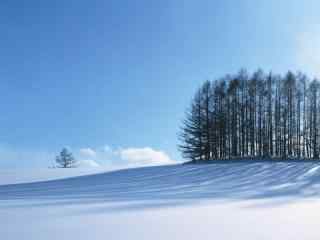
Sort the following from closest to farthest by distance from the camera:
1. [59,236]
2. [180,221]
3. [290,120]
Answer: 1. [59,236]
2. [180,221]
3. [290,120]

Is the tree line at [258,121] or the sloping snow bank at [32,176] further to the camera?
the tree line at [258,121]

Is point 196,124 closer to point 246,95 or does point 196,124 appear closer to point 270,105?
point 246,95

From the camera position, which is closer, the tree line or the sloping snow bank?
the sloping snow bank

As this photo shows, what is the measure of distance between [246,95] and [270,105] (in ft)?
7.15

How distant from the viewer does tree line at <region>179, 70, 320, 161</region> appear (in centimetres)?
1877

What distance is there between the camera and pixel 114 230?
2107mm

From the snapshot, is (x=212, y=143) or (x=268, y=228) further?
(x=212, y=143)

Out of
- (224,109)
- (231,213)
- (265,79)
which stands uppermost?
(265,79)

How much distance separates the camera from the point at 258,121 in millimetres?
19359

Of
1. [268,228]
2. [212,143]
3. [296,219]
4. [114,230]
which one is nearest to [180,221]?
[114,230]

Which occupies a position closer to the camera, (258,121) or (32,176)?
(32,176)

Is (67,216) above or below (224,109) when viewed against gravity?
below

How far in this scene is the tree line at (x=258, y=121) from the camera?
61.6ft

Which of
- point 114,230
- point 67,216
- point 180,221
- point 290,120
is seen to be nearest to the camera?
point 114,230
